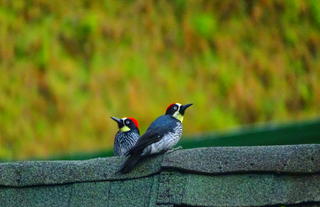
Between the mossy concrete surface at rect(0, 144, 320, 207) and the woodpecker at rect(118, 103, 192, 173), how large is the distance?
0.08 metres

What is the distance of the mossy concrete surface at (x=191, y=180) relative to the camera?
613 cm

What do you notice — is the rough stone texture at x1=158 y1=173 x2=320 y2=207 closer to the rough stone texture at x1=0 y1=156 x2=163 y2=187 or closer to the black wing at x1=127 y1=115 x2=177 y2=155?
the rough stone texture at x1=0 y1=156 x2=163 y2=187

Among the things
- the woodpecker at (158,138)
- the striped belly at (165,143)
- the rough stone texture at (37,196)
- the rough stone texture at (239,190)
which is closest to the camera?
the rough stone texture at (239,190)

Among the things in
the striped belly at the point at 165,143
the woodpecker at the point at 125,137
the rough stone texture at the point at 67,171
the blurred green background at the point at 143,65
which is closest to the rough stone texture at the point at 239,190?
the rough stone texture at the point at 67,171

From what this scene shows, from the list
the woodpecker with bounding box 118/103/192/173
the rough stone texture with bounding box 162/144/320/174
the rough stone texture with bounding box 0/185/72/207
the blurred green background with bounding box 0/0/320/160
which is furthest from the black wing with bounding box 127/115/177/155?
the blurred green background with bounding box 0/0/320/160

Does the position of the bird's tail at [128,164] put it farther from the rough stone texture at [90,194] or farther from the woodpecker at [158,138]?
the rough stone texture at [90,194]

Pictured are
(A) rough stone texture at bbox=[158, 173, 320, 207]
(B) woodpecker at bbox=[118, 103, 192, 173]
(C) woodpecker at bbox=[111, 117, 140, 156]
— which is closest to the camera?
(A) rough stone texture at bbox=[158, 173, 320, 207]

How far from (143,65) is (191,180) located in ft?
28.7

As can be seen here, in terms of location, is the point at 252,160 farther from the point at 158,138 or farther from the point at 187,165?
the point at 158,138

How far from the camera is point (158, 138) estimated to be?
24.8 feet

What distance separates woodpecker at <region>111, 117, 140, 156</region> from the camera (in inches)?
347

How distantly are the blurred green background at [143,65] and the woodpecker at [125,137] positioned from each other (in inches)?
188

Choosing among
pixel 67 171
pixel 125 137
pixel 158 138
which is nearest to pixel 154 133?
pixel 158 138

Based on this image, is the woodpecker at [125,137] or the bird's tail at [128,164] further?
the woodpecker at [125,137]
